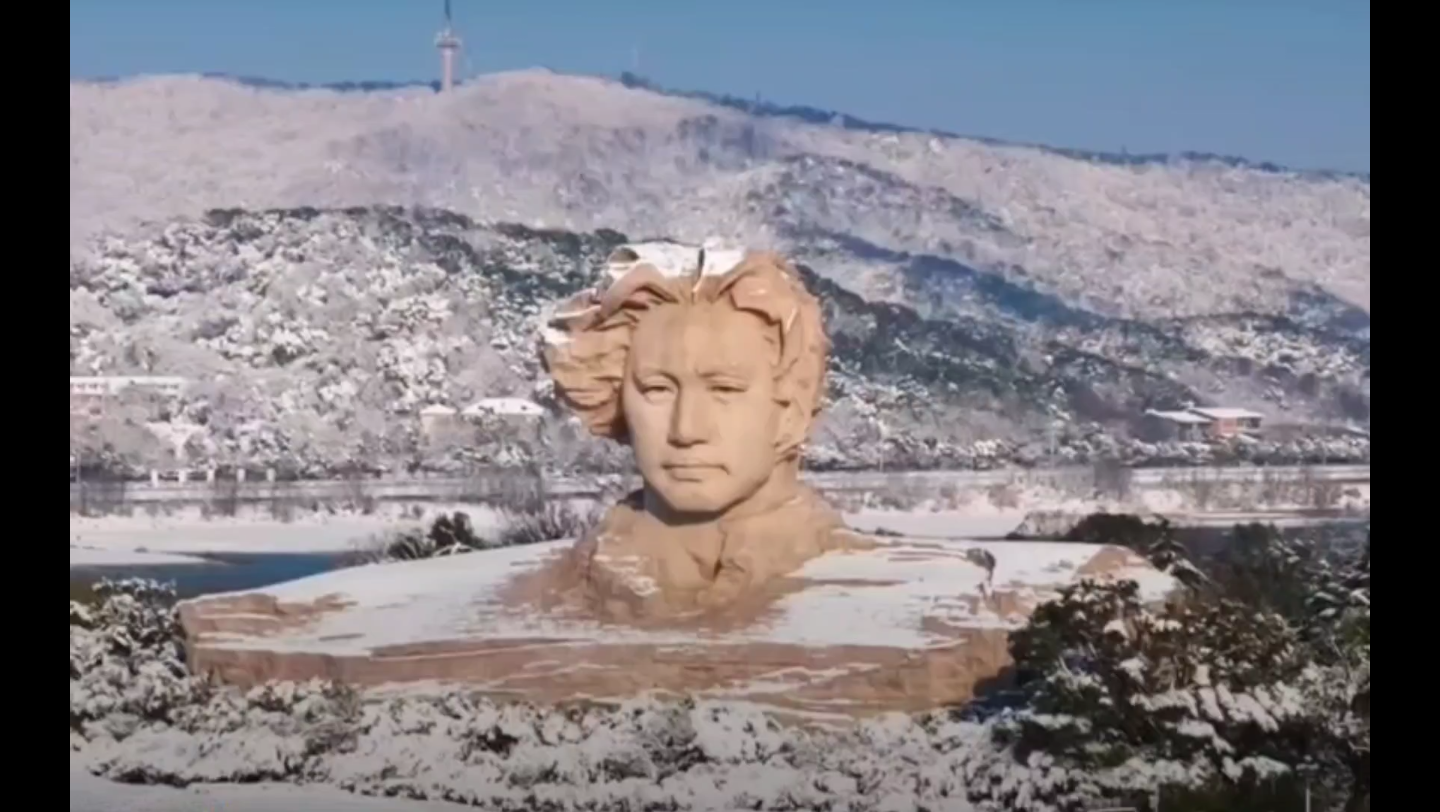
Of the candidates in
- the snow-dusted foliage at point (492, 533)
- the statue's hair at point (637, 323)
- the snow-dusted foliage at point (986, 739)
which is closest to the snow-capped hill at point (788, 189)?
the statue's hair at point (637, 323)

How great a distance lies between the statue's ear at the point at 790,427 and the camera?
4.03 metres

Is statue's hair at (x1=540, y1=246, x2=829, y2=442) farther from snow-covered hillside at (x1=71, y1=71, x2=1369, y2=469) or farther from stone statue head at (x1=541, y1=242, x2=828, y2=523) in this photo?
snow-covered hillside at (x1=71, y1=71, x2=1369, y2=469)

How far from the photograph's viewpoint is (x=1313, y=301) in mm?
4582

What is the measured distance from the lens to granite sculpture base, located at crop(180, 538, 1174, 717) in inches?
159

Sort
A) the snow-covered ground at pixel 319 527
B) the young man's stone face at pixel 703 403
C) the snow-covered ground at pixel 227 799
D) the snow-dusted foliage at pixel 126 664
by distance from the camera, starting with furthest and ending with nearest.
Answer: the snow-covered ground at pixel 319 527, the snow-dusted foliage at pixel 126 664, the snow-covered ground at pixel 227 799, the young man's stone face at pixel 703 403

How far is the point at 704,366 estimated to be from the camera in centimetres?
396

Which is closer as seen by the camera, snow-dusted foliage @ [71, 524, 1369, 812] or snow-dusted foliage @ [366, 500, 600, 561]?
snow-dusted foliage @ [71, 524, 1369, 812]

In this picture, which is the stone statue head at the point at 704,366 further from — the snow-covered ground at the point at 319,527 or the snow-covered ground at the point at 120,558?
the snow-covered ground at the point at 120,558

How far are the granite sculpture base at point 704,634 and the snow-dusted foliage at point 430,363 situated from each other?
281mm

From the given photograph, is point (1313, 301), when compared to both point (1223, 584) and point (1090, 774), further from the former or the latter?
point (1090, 774)

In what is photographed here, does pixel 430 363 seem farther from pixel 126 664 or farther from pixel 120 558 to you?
pixel 126 664

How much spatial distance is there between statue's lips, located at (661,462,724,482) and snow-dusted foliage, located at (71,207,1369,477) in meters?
0.41

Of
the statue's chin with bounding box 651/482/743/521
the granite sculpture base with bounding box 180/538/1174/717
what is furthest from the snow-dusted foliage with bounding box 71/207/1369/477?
the statue's chin with bounding box 651/482/743/521
